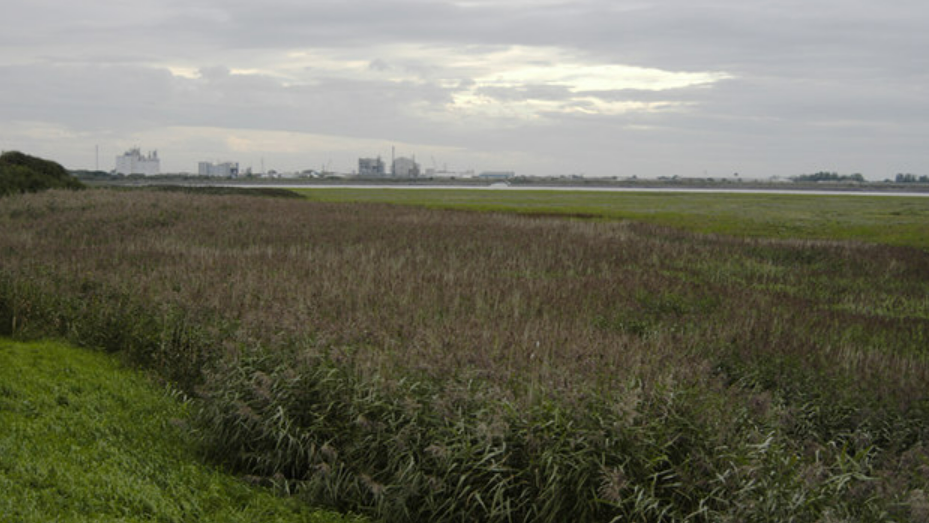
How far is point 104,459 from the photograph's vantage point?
25.6ft

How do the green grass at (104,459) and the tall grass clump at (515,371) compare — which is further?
the tall grass clump at (515,371)

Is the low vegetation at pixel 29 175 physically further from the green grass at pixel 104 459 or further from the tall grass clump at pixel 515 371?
the green grass at pixel 104 459

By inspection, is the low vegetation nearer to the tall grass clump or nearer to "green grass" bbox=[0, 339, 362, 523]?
the tall grass clump

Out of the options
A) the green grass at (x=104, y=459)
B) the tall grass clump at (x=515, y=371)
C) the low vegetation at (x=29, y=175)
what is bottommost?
the green grass at (x=104, y=459)

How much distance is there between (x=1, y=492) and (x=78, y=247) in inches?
599

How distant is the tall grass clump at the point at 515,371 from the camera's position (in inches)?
272

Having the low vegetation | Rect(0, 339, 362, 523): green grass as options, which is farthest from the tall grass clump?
the low vegetation

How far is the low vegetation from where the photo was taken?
39750 millimetres

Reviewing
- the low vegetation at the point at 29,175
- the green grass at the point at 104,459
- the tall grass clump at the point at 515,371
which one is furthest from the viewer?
the low vegetation at the point at 29,175

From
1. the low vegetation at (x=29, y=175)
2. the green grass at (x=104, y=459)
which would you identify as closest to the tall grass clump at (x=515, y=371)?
the green grass at (x=104, y=459)

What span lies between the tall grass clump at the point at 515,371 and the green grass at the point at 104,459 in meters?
0.49

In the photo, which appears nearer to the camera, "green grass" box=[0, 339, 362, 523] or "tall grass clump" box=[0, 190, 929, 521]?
"green grass" box=[0, 339, 362, 523]

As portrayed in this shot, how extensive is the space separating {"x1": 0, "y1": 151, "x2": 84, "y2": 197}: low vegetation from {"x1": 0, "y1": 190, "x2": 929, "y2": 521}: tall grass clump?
21.4 metres

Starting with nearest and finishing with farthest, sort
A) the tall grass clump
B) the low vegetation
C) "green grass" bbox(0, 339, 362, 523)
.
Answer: "green grass" bbox(0, 339, 362, 523) < the tall grass clump < the low vegetation
